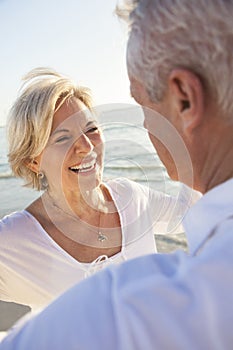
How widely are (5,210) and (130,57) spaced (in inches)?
299

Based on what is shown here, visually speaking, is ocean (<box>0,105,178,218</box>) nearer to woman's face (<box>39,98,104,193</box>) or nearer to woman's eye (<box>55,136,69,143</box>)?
woman's face (<box>39,98,104,193</box>)

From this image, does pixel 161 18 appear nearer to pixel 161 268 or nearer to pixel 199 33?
pixel 199 33

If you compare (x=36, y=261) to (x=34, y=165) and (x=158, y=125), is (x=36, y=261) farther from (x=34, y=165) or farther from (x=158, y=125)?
(x=158, y=125)

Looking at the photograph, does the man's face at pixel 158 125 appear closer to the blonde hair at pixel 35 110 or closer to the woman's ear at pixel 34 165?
the blonde hair at pixel 35 110

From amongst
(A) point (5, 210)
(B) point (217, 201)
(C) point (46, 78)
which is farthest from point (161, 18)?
(A) point (5, 210)

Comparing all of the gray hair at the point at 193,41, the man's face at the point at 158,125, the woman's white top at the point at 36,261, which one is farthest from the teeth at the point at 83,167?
the gray hair at the point at 193,41

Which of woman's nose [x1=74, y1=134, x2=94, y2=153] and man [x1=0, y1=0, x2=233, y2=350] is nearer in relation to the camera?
man [x1=0, y1=0, x2=233, y2=350]

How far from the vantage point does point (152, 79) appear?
964 mm

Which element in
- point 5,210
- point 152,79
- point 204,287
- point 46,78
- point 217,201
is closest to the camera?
point 204,287

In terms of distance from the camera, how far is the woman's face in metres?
2.40

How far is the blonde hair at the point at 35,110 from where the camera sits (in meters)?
2.31

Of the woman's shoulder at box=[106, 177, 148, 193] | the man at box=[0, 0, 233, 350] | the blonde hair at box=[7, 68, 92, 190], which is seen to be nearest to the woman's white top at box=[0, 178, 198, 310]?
the woman's shoulder at box=[106, 177, 148, 193]

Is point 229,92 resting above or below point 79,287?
above

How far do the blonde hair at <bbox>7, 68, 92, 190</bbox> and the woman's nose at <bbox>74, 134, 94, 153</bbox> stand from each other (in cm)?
18
